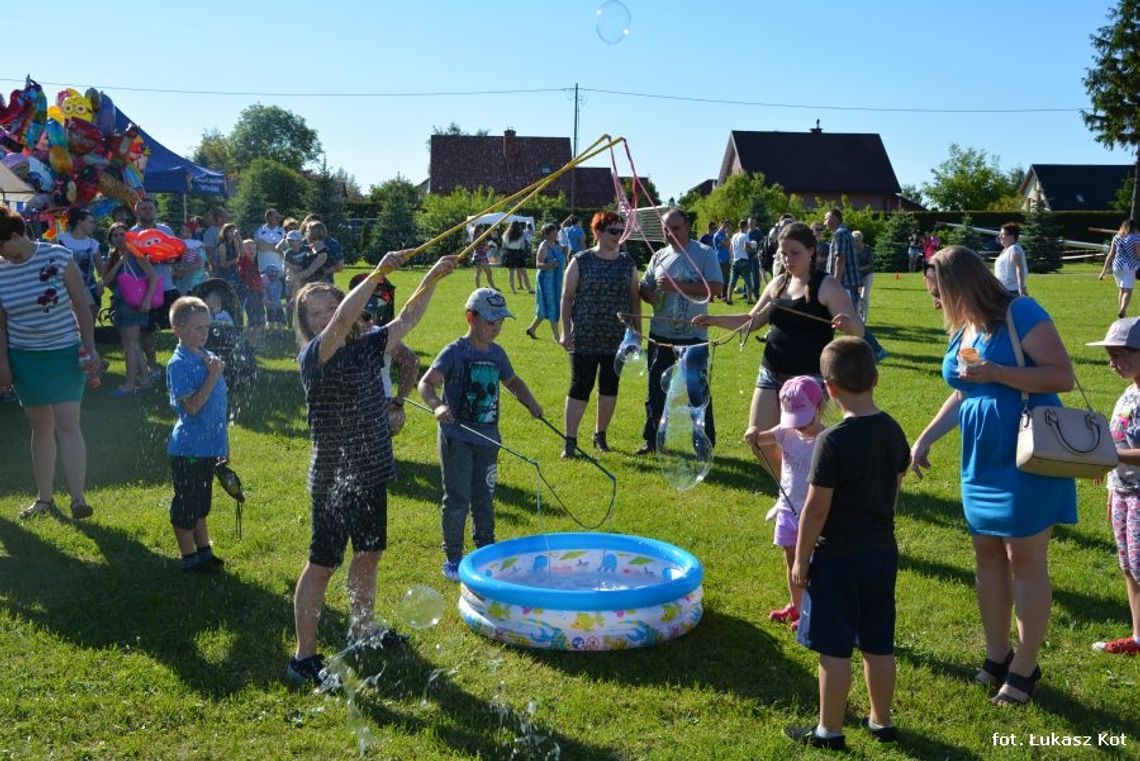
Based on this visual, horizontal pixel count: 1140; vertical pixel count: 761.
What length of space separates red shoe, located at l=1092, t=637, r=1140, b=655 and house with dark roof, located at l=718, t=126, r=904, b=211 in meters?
64.8

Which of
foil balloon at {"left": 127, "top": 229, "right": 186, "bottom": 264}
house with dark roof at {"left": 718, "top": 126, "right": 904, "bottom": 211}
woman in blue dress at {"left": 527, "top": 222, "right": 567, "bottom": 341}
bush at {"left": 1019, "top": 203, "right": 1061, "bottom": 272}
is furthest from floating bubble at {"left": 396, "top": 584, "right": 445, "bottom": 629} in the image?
house with dark roof at {"left": 718, "top": 126, "right": 904, "bottom": 211}

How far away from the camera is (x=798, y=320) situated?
5750 millimetres

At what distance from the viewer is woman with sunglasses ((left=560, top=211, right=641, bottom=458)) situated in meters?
8.09

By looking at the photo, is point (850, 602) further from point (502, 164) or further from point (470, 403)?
point (502, 164)

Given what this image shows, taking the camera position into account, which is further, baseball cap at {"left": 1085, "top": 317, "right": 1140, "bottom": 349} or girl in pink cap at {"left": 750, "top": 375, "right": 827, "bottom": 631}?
girl in pink cap at {"left": 750, "top": 375, "right": 827, "bottom": 631}

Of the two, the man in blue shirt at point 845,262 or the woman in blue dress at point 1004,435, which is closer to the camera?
the woman in blue dress at point 1004,435

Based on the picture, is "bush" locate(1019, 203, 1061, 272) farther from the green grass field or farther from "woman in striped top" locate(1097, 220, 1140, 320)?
the green grass field

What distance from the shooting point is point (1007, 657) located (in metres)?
4.40

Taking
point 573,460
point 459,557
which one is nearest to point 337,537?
point 459,557

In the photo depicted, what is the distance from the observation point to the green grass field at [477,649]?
3.93 meters

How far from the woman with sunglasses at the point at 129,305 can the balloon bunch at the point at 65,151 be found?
1.23 metres

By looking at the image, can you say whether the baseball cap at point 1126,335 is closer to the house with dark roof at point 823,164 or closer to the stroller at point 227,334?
the stroller at point 227,334

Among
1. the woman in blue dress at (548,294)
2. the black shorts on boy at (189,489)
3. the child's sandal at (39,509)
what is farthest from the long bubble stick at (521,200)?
the woman in blue dress at (548,294)

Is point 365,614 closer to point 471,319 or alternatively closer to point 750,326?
point 471,319
